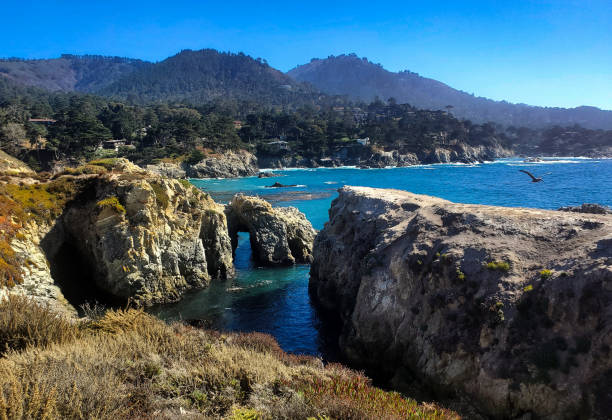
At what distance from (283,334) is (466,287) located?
33.5 ft

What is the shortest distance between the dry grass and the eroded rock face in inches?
98.5

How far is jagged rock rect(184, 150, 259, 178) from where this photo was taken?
108181mm

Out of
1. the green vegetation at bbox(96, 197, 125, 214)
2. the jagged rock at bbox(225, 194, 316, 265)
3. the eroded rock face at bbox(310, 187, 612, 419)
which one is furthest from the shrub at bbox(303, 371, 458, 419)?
the jagged rock at bbox(225, 194, 316, 265)


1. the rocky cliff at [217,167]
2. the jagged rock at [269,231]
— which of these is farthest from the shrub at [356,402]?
the rocky cliff at [217,167]

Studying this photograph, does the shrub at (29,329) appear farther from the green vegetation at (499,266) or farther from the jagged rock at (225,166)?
the jagged rock at (225,166)

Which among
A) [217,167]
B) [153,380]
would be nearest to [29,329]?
[153,380]

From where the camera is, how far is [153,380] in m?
9.35

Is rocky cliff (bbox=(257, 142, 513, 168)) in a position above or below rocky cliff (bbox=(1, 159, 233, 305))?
above

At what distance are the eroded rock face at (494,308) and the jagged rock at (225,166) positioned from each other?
313 feet

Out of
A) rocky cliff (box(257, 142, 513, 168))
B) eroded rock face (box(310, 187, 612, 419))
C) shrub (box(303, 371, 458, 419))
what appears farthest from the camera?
rocky cliff (box(257, 142, 513, 168))

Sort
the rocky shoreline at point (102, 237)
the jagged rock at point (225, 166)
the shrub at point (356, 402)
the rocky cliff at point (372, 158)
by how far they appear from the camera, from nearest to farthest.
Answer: the shrub at point (356, 402)
the rocky shoreline at point (102, 237)
the jagged rock at point (225, 166)
the rocky cliff at point (372, 158)

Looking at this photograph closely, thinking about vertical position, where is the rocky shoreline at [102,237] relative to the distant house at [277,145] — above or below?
below

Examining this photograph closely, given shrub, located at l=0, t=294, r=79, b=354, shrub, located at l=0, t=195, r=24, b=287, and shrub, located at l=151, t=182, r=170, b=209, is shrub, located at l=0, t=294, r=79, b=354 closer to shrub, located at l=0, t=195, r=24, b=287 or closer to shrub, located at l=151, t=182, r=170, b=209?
shrub, located at l=0, t=195, r=24, b=287

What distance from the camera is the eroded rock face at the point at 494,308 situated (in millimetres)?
10273
